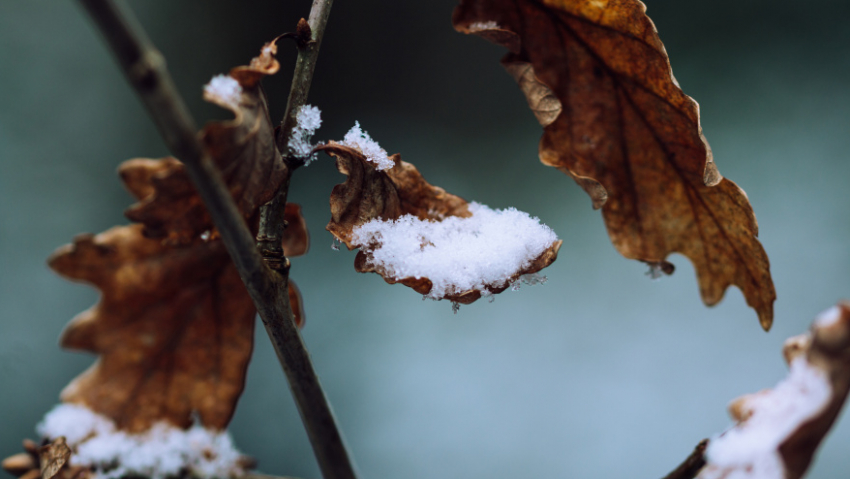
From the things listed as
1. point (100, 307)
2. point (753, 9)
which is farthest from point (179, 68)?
point (753, 9)

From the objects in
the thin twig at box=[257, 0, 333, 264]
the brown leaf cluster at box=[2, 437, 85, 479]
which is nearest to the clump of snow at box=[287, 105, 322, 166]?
the thin twig at box=[257, 0, 333, 264]

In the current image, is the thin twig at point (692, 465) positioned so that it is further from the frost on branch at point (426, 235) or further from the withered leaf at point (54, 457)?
the withered leaf at point (54, 457)

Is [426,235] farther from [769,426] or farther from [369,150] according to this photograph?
[769,426]

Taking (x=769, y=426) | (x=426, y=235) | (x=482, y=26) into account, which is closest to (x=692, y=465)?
(x=769, y=426)

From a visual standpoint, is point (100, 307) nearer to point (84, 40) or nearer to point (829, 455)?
point (84, 40)

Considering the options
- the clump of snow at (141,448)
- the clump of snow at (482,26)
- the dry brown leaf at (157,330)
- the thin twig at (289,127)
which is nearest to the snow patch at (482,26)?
the clump of snow at (482,26)

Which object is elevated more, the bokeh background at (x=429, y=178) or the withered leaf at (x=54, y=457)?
the bokeh background at (x=429, y=178)
